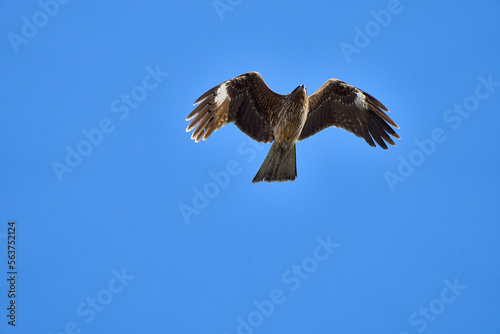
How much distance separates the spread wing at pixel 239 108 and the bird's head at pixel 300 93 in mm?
396

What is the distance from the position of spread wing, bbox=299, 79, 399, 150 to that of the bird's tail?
0.72 meters

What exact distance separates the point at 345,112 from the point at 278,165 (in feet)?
6.74

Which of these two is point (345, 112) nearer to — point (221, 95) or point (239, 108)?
point (239, 108)

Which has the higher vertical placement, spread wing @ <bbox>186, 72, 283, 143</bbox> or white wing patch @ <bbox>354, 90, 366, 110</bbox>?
spread wing @ <bbox>186, 72, 283, 143</bbox>

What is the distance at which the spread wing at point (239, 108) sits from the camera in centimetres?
1169

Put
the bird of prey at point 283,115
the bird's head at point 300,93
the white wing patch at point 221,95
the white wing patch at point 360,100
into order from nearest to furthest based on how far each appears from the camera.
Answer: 1. the bird's head at point 300,93
2. the bird of prey at point 283,115
3. the white wing patch at point 221,95
4. the white wing patch at point 360,100

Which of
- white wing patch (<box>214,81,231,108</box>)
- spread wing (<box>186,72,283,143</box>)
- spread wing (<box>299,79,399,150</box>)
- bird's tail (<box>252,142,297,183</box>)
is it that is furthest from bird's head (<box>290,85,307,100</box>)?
white wing patch (<box>214,81,231,108</box>)

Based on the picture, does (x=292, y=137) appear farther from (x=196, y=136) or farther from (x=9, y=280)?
(x=9, y=280)

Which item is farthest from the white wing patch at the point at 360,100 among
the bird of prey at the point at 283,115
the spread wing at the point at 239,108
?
the spread wing at the point at 239,108

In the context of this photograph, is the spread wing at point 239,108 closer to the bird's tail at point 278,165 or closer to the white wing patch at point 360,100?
the bird's tail at point 278,165

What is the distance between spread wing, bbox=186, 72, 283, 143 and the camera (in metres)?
11.7

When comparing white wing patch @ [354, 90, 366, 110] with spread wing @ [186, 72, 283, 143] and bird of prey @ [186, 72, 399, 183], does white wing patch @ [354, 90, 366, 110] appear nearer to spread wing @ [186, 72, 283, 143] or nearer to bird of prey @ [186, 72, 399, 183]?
bird of prey @ [186, 72, 399, 183]

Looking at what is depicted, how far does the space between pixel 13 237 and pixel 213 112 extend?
16.5 ft

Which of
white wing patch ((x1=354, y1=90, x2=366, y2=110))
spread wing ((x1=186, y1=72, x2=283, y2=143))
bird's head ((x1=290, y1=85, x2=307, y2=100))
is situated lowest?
white wing patch ((x1=354, y1=90, x2=366, y2=110))
